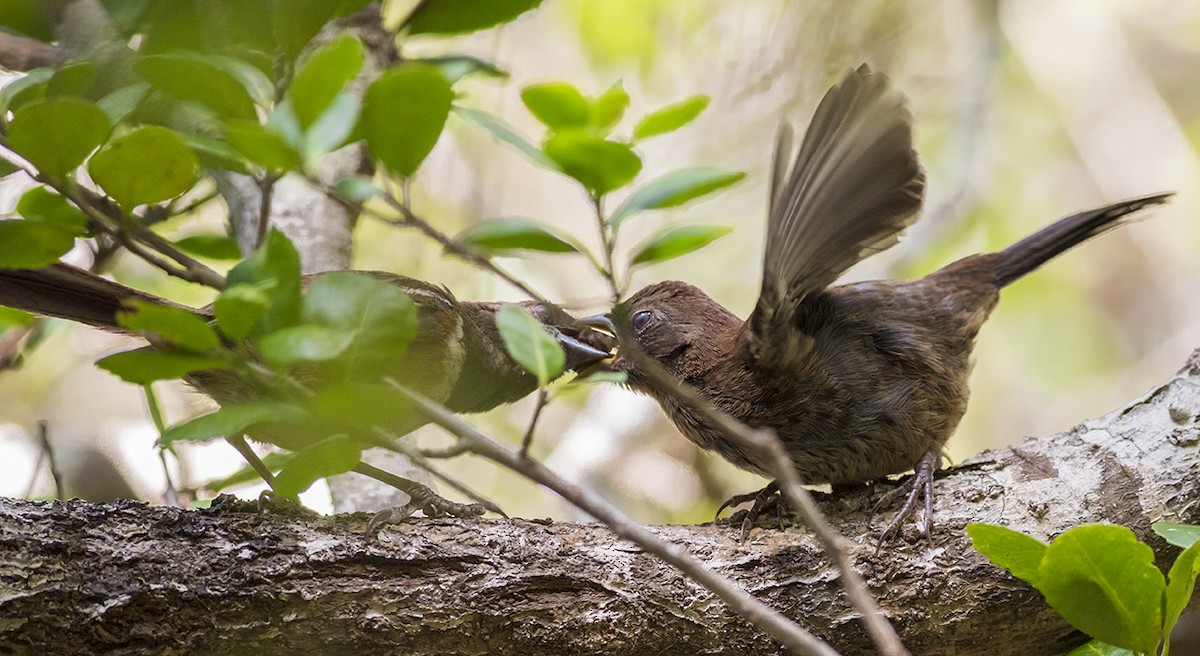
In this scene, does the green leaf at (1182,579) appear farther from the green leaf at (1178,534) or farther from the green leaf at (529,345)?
the green leaf at (529,345)

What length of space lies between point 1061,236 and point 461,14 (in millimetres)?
1823

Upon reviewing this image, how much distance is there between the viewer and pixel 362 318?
1272 mm

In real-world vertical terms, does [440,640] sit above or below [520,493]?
below

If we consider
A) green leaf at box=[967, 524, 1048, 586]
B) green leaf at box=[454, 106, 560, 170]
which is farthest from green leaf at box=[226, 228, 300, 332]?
green leaf at box=[967, 524, 1048, 586]

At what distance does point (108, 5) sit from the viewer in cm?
184

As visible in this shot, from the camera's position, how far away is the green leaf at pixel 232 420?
4.10 feet

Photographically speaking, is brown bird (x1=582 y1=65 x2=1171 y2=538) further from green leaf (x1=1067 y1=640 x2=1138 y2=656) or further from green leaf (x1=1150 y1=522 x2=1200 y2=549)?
green leaf (x1=1150 y1=522 x2=1200 y2=549)

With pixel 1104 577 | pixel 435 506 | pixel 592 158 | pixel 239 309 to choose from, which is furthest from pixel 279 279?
pixel 1104 577

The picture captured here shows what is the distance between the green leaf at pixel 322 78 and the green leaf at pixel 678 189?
0.48 metres

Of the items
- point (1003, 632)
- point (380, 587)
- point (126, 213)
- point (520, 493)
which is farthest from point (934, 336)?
point (520, 493)

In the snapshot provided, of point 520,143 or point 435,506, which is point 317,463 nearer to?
point 520,143

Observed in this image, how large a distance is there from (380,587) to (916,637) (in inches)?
43.1

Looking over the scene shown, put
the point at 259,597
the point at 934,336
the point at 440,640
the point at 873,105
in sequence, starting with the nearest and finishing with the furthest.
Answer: the point at 259,597 → the point at 440,640 → the point at 873,105 → the point at 934,336

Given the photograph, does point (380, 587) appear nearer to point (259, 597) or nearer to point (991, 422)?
point (259, 597)
